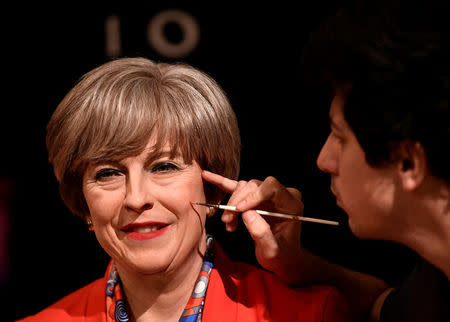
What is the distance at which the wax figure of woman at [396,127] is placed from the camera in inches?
42.0

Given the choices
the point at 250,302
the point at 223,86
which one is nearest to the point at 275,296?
the point at 250,302

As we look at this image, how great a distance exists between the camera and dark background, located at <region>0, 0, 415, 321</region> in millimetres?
2207

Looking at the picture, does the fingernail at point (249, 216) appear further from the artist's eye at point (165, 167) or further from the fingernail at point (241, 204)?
the artist's eye at point (165, 167)

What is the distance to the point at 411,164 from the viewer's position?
1148 millimetres

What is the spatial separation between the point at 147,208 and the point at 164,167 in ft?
0.44

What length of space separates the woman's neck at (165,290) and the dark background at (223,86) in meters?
0.77

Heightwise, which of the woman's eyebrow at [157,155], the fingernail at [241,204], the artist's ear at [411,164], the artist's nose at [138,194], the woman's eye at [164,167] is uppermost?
the artist's ear at [411,164]

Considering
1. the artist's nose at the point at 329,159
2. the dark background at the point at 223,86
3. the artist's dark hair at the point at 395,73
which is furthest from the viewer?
the dark background at the point at 223,86

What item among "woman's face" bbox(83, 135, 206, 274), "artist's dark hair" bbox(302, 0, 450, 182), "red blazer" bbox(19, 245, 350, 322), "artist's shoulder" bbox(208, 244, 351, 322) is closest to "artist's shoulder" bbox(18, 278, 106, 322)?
"red blazer" bbox(19, 245, 350, 322)

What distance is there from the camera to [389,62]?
1082 mm

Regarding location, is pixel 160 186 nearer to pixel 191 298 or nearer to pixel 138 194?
pixel 138 194

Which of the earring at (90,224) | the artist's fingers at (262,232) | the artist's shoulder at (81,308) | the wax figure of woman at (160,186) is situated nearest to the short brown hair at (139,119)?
the wax figure of woman at (160,186)

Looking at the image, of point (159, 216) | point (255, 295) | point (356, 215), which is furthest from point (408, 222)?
point (159, 216)

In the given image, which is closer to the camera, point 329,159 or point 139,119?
point 329,159
